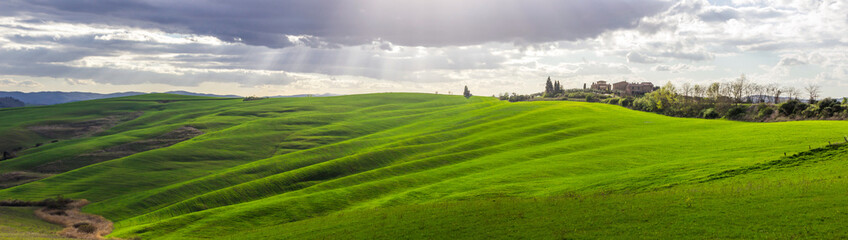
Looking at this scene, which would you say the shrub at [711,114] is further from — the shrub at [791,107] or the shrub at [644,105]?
the shrub at [644,105]

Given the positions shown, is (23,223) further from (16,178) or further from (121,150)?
(121,150)

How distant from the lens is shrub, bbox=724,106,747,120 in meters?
107

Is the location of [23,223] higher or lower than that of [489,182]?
lower

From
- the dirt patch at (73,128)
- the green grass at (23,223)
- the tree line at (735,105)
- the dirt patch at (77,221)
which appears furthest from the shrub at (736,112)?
the dirt patch at (73,128)

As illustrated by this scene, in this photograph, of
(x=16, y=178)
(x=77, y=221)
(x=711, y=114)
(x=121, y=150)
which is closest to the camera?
(x=77, y=221)

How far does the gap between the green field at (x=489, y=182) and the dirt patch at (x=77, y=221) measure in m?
2.26

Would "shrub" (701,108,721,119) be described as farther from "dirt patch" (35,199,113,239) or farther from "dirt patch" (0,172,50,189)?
"dirt patch" (0,172,50,189)

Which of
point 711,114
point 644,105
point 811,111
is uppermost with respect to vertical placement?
point 811,111

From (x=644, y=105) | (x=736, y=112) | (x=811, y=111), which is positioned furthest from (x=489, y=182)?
(x=644, y=105)

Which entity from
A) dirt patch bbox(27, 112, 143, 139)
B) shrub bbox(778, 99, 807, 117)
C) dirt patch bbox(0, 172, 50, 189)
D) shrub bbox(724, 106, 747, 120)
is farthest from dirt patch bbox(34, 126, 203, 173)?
shrub bbox(778, 99, 807, 117)

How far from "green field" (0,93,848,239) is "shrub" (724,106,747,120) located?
53.1 ft

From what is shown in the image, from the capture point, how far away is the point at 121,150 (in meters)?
124

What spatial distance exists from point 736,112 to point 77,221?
13775 centimetres

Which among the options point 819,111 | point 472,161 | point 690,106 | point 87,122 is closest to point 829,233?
point 472,161
